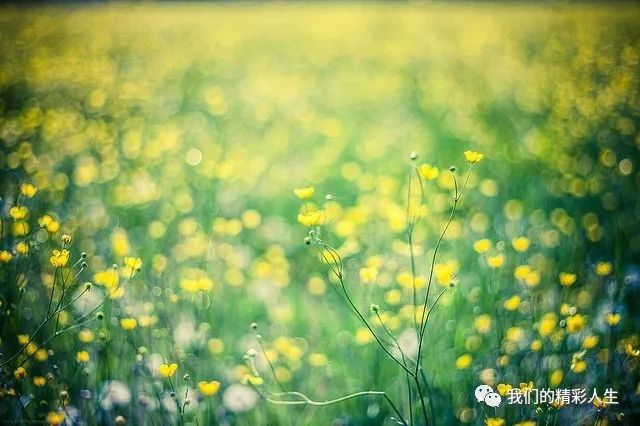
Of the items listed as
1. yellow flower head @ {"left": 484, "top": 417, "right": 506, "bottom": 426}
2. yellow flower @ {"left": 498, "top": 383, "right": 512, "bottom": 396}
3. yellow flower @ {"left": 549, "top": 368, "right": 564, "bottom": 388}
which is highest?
yellow flower @ {"left": 498, "top": 383, "right": 512, "bottom": 396}

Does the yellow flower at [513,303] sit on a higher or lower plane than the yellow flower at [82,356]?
higher

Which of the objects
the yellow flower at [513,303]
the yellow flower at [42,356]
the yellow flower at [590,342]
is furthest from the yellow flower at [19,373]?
the yellow flower at [590,342]

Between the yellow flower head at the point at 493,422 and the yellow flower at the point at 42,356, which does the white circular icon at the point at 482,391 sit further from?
the yellow flower at the point at 42,356

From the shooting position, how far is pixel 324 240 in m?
2.77

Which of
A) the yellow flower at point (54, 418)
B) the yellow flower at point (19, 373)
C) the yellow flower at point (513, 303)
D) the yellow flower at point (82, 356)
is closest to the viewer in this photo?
the yellow flower at point (54, 418)

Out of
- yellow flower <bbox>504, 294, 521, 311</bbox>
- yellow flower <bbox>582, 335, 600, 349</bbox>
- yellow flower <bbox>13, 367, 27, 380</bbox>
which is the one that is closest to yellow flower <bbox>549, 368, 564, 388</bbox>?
yellow flower <bbox>582, 335, 600, 349</bbox>

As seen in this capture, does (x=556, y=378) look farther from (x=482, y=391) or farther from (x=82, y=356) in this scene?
(x=82, y=356)

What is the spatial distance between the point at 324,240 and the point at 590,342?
1.28m

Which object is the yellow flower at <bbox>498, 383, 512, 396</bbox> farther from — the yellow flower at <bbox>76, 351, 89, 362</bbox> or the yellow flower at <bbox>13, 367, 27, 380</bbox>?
the yellow flower at <bbox>13, 367, 27, 380</bbox>

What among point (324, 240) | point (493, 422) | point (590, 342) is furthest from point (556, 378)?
point (324, 240)

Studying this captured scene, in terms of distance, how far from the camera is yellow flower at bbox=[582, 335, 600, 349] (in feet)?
6.20

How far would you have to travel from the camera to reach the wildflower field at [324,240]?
188cm

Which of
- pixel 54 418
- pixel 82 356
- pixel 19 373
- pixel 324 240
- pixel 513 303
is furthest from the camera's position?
pixel 324 240

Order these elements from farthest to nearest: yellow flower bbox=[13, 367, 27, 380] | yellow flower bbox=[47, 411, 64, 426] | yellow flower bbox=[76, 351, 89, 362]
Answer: yellow flower bbox=[76, 351, 89, 362], yellow flower bbox=[13, 367, 27, 380], yellow flower bbox=[47, 411, 64, 426]
